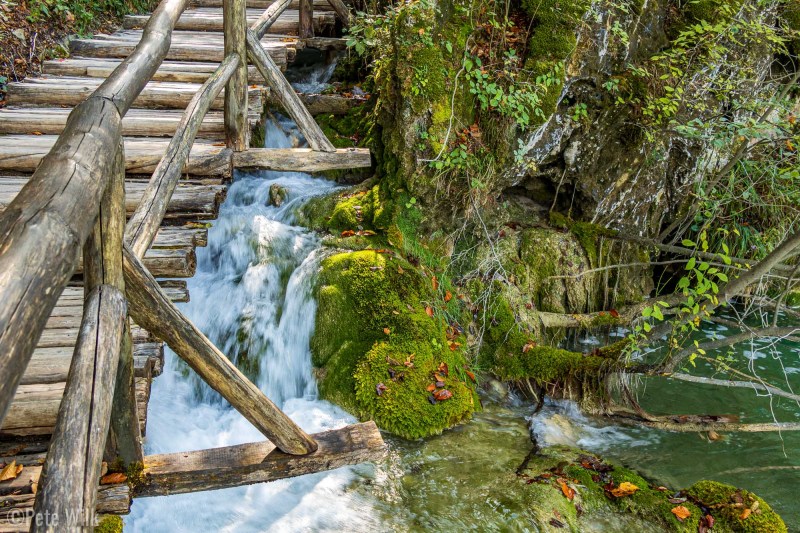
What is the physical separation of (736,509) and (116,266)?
4522 mm

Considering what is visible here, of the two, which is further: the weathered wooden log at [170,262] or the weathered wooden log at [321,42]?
the weathered wooden log at [321,42]

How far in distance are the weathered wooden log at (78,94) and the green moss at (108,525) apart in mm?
4618

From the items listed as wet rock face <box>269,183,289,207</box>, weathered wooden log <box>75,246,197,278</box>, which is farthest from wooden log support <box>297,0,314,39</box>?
weathered wooden log <box>75,246,197,278</box>

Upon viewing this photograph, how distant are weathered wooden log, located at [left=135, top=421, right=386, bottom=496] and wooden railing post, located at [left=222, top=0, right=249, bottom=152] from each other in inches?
142

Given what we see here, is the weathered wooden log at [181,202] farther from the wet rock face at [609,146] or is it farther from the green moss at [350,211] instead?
the wet rock face at [609,146]

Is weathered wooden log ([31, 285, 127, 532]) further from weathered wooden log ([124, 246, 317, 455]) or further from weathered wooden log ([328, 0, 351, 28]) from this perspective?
weathered wooden log ([328, 0, 351, 28])

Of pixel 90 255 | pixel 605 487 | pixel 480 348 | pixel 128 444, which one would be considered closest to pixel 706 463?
pixel 605 487

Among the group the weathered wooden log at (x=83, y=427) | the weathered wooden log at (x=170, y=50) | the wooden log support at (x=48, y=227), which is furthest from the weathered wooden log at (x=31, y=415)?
the weathered wooden log at (x=170, y=50)

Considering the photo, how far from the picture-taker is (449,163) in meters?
5.91

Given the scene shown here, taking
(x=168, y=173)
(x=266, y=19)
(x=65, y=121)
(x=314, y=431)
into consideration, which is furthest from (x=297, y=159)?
(x=314, y=431)

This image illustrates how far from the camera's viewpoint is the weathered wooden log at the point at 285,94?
5.75 metres

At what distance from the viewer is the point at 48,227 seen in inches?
64.7

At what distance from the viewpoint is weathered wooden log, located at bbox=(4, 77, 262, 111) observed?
639cm

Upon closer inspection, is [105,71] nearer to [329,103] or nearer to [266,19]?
[266,19]
